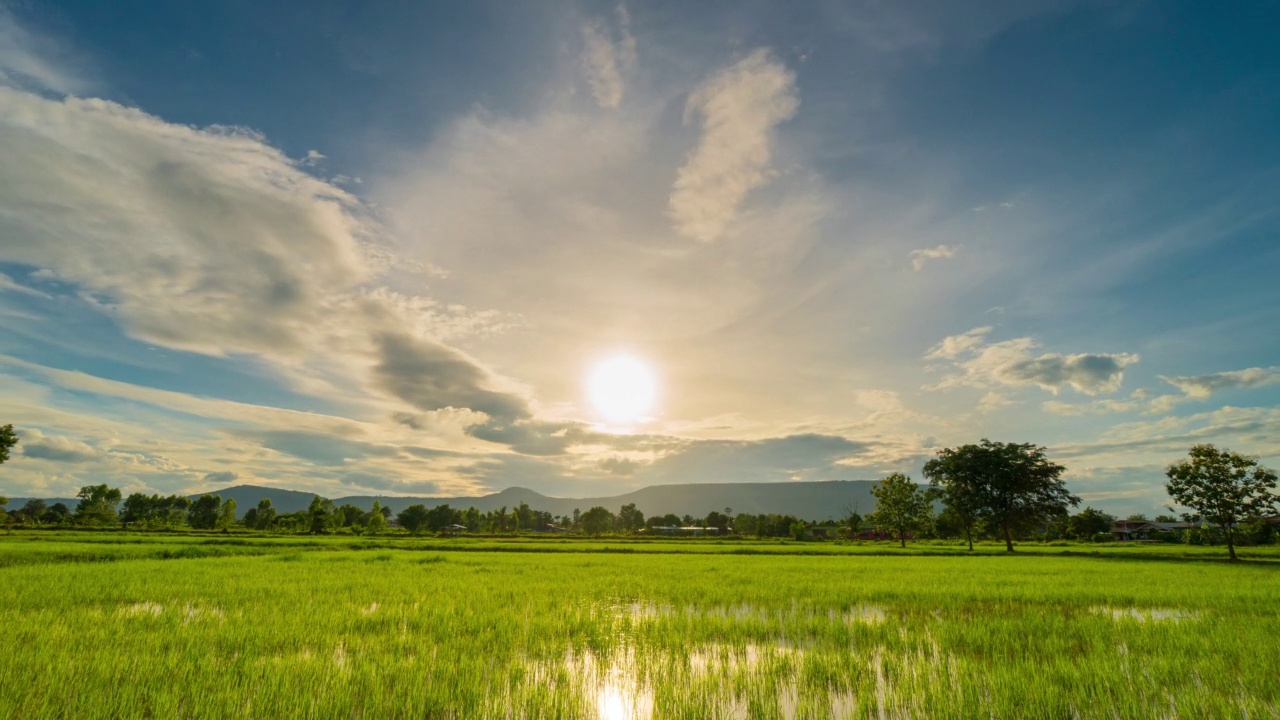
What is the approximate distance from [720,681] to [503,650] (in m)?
3.47

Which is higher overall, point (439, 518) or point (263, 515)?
point (263, 515)

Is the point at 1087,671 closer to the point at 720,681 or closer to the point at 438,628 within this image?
the point at 720,681

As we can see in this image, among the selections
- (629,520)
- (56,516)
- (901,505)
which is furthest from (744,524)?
(56,516)

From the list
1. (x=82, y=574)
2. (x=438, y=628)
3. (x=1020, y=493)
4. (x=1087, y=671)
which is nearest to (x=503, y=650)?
(x=438, y=628)

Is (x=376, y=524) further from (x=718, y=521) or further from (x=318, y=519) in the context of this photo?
(x=718, y=521)

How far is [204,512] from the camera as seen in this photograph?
352 feet

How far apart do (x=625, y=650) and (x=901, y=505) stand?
52.3m

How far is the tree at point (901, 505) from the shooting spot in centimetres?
5141

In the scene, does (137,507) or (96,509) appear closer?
(96,509)

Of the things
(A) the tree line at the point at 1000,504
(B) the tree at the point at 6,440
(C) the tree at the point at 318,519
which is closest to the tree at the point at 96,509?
(A) the tree line at the point at 1000,504

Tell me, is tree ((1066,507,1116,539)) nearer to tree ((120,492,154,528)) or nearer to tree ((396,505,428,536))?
tree ((396,505,428,536))

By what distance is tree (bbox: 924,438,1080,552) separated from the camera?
148 feet

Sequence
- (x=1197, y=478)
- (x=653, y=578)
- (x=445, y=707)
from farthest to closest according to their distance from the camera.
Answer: (x=1197, y=478)
(x=653, y=578)
(x=445, y=707)

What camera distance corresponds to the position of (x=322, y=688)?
5.64 metres
